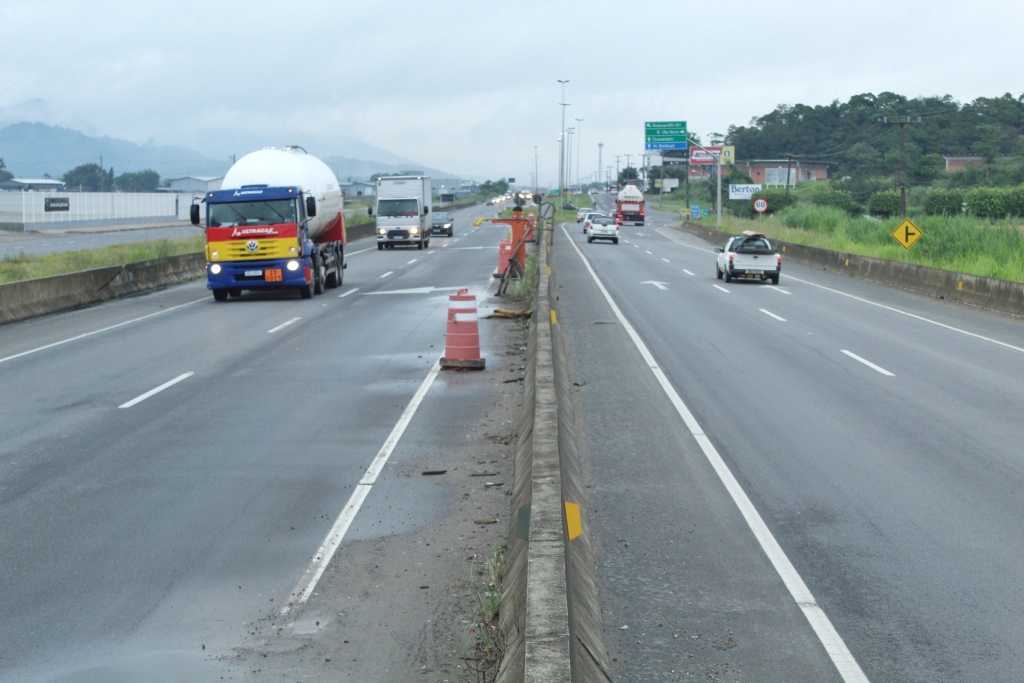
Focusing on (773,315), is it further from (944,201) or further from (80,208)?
(80,208)

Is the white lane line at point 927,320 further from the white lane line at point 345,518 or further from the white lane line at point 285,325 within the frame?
the white lane line at point 285,325

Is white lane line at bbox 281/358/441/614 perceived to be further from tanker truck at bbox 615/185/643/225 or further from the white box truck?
tanker truck at bbox 615/185/643/225

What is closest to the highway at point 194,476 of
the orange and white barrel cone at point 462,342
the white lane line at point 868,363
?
the orange and white barrel cone at point 462,342

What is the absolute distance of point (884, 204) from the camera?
273 feet

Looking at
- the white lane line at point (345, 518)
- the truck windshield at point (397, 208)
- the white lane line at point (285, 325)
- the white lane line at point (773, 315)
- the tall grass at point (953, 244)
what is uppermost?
the truck windshield at point (397, 208)

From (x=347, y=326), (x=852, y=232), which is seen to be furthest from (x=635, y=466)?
(x=852, y=232)

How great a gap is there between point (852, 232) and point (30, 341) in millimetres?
39370

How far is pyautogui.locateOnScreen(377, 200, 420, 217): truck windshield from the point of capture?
53000 millimetres

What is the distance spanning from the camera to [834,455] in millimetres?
10227

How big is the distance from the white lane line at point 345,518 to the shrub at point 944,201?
60.8 metres

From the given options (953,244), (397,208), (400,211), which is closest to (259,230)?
(953,244)

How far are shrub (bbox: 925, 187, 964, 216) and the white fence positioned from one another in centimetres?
5995

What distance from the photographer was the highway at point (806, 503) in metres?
5.74

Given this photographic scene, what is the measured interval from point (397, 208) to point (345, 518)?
4571cm
